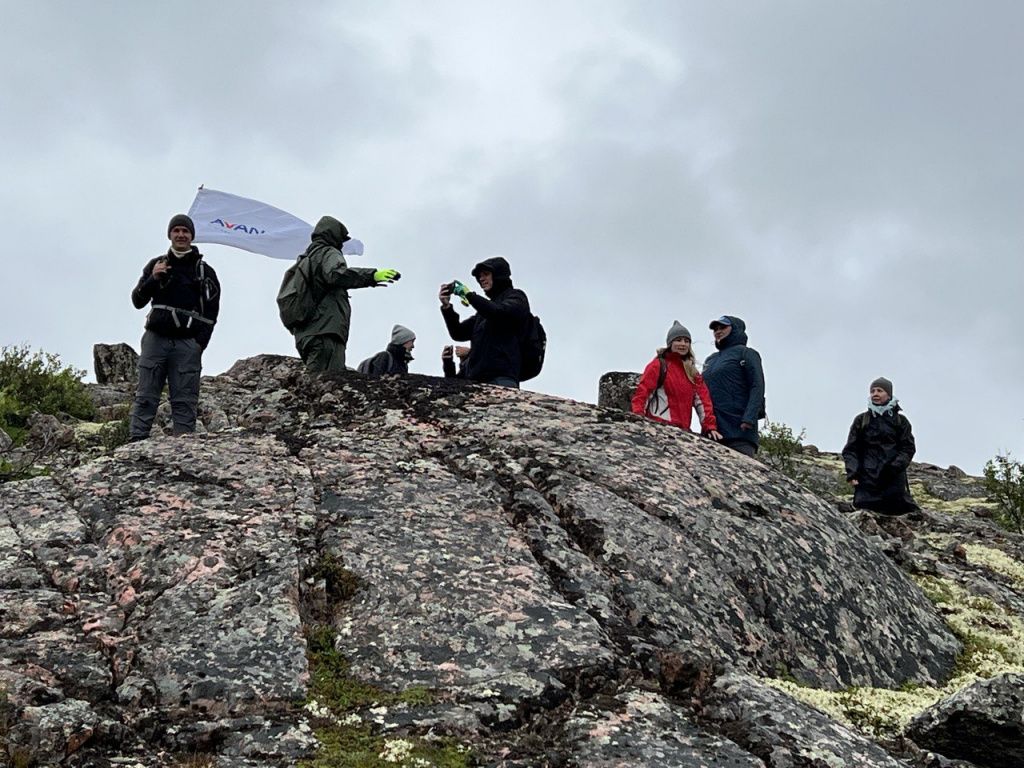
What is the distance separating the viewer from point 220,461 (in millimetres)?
9281

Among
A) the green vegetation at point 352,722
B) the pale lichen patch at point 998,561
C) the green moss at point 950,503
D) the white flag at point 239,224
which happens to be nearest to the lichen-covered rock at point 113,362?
the white flag at point 239,224

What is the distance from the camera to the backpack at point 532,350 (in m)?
13.3

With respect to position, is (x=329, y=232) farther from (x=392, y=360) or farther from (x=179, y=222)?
(x=392, y=360)

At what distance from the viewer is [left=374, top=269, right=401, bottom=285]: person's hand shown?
1178 centimetres

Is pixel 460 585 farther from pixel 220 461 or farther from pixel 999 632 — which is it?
pixel 999 632

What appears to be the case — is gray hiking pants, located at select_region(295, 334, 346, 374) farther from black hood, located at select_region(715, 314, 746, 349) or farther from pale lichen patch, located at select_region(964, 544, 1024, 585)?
pale lichen patch, located at select_region(964, 544, 1024, 585)

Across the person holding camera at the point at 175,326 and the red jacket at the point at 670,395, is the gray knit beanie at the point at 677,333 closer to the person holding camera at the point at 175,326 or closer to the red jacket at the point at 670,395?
the red jacket at the point at 670,395

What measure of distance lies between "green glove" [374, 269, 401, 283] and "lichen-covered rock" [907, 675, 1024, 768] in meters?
6.98

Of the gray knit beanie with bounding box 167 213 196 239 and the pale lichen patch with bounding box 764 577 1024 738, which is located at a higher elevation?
the gray knit beanie with bounding box 167 213 196 239

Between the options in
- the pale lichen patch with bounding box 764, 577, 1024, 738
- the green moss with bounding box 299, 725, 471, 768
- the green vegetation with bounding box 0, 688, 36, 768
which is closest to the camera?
the green vegetation with bounding box 0, 688, 36, 768

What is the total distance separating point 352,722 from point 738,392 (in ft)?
33.7

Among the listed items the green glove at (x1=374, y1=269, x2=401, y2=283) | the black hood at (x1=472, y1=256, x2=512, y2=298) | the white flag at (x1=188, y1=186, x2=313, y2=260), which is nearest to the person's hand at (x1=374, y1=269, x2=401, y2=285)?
the green glove at (x1=374, y1=269, x2=401, y2=283)

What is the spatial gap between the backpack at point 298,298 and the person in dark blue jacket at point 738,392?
6.24m

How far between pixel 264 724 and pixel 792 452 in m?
25.9
